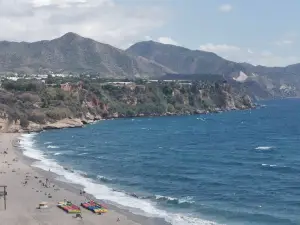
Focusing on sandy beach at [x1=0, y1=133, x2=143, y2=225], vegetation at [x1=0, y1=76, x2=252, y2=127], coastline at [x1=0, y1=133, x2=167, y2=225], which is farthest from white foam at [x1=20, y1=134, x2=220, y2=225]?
vegetation at [x1=0, y1=76, x2=252, y2=127]

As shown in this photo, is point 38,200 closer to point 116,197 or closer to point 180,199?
point 116,197

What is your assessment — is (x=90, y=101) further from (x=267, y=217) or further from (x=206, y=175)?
(x=267, y=217)

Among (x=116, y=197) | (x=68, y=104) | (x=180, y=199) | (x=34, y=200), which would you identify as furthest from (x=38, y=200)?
(x=68, y=104)

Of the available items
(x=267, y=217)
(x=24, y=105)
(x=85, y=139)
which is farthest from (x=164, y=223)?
(x=24, y=105)

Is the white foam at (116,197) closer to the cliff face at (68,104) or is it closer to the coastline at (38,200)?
the coastline at (38,200)

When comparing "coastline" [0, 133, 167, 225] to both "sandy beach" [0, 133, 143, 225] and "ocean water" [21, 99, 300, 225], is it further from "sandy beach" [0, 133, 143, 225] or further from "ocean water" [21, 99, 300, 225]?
"ocean water" [21, 99, 300, 225]

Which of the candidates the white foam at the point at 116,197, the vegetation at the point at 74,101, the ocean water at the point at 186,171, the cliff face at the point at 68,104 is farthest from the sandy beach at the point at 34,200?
the vegetation at the point at 74,101

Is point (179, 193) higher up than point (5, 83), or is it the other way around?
point (5, 83)
